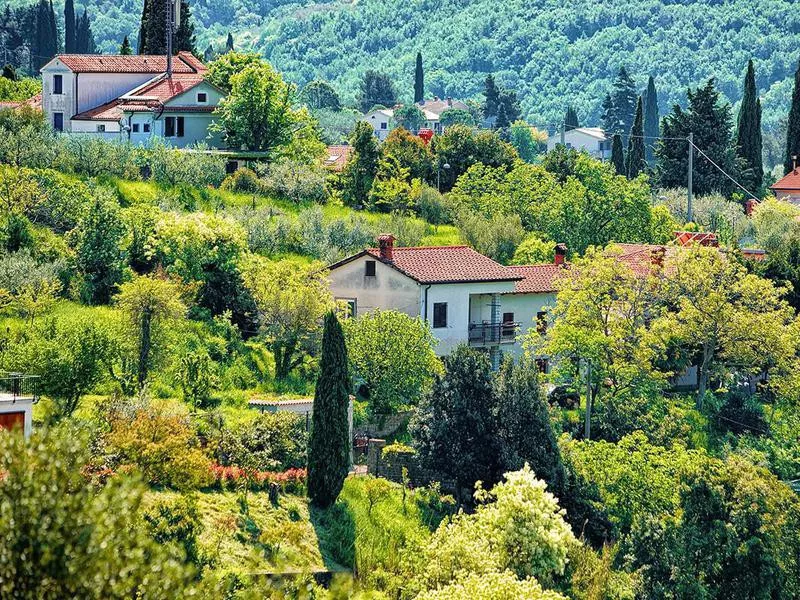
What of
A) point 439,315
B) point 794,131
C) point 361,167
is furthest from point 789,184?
point 439,315

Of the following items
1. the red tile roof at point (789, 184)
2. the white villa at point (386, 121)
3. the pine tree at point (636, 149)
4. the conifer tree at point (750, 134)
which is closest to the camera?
the red tile roof at point (789, 184)

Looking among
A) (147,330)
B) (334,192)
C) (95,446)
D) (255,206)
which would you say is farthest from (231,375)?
(334,192)

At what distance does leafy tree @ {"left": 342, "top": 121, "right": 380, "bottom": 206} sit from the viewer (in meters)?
69.1

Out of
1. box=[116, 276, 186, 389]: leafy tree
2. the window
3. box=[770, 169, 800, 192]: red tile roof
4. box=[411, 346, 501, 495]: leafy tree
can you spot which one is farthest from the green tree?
box=[116, 276, 186, 389]: leafy tree

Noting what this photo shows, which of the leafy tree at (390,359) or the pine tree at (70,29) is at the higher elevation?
the pine tree at (70,29)

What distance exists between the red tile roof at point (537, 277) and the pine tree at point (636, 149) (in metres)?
39.2

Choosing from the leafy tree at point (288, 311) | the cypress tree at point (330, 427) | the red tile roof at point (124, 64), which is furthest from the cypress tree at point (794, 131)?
the cypress tree at point (330, 427)

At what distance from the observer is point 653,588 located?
3734 cm

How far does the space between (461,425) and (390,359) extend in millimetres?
4483

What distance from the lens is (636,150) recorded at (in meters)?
96.7

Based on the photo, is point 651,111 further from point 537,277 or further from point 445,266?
point 445,266

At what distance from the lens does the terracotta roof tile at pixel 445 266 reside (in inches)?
1994

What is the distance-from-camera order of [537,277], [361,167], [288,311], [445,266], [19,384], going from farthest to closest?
[361,167] < [537,277] < [445,266] < [288,311] < [19,384]

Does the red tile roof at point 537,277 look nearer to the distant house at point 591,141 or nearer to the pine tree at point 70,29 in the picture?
the pine tree at point 70,29
